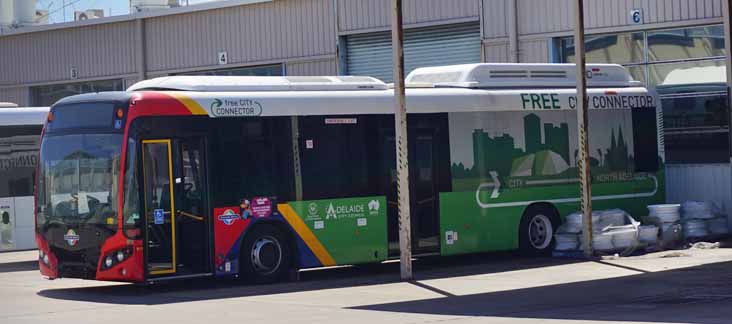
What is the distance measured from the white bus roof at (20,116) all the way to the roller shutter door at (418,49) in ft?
33.0

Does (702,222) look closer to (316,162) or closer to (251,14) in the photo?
(316,162)

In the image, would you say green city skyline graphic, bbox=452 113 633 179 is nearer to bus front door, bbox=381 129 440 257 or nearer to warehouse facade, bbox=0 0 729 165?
bus front door, bbox=381 129 440 257

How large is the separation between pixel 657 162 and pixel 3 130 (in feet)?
40.2

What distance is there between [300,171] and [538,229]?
5187 mm

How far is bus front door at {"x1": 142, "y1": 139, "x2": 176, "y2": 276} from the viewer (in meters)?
17.8

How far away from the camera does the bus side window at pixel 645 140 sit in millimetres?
24125

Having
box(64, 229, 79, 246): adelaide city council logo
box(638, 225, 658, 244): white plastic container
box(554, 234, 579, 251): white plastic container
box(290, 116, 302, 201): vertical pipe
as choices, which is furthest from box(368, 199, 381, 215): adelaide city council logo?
box(638, 225, 658, 244): white plastic container

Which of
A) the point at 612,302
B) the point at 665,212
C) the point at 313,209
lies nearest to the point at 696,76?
the point at 665,212

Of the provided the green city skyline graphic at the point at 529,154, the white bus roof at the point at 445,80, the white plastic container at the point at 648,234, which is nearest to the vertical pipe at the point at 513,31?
the white bus roof at the point at 445,80

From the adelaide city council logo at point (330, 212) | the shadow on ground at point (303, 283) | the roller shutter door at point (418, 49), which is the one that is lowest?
the shadow on ground at point (303, 283)

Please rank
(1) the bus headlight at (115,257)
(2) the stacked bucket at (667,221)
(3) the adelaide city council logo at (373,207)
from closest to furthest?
(1) the bus headlight at (115,257) → (3) the adelaide city council logo at (373,207) → (2) the stacked bucket at (667,221)

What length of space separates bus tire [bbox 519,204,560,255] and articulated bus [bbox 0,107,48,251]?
9.21 metres

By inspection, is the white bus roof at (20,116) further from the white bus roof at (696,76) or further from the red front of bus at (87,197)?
the white bus roof at (696,76)

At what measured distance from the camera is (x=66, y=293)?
18391 mm
